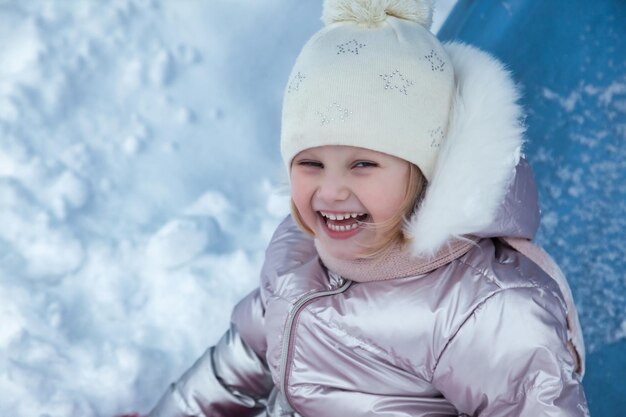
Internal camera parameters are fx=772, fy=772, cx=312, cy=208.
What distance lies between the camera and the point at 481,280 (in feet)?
2.97

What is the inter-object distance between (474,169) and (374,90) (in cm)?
14

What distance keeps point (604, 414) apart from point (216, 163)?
3.04 ft

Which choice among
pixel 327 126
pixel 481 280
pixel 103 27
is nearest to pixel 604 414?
pixel 481 280

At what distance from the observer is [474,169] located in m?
0.87

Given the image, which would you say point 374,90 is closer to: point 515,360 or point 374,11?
point 374,11

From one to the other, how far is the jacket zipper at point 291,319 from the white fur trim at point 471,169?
0.14m

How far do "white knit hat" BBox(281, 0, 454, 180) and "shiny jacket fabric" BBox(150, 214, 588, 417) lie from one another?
0.50ft

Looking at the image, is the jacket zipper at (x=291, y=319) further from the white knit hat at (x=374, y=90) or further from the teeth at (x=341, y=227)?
the white knit hat at (x=374, y=90)

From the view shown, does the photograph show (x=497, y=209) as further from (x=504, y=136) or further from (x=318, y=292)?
(x=318, y=292)

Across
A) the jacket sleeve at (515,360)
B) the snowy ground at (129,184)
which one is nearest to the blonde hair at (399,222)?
the jacket sleeve at (515,360)

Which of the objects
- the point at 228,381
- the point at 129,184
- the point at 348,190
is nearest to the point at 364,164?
the point at 348,190

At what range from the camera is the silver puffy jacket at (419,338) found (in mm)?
861

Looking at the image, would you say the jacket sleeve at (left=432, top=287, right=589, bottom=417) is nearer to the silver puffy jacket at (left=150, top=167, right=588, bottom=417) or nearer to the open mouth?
the silver puffy jacket at (left=150, top=167, right=588, bottom=417)

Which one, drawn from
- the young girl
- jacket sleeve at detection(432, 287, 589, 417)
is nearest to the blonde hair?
the young girl
